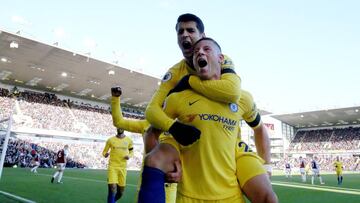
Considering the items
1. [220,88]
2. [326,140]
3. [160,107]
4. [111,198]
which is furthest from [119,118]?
[326,140]

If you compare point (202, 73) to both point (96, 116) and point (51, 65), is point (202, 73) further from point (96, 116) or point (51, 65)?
point (96, 116)

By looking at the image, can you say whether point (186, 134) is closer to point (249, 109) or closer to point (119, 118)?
point (249, 109)

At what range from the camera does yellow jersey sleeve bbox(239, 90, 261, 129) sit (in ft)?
9.65

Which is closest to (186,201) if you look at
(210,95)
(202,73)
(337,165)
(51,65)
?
(210,95)

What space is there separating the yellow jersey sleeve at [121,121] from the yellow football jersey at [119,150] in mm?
3437

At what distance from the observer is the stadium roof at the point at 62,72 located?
30.5 meters

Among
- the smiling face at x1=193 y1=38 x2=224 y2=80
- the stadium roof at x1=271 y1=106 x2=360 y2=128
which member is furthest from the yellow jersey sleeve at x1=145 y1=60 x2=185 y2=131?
the stadium roof at x1=271 y1=106 x2=360 y2=128

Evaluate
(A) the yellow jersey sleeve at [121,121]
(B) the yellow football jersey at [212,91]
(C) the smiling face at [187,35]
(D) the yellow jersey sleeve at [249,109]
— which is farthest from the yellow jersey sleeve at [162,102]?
(A) the yellow jersey sleeve at [121,121]

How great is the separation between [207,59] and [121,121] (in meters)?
2.96

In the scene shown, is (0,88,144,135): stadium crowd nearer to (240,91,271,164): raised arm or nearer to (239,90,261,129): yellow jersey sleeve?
(240,91,271,164): raised arm

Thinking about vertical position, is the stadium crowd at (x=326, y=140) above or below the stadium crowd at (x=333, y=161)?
above

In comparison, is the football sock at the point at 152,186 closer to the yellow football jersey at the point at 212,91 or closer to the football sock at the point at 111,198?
the yellow football jersey at the point at 212,91

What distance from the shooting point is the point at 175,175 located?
247 cm

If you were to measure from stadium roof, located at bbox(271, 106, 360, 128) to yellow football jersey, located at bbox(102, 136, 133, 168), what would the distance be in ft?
161
